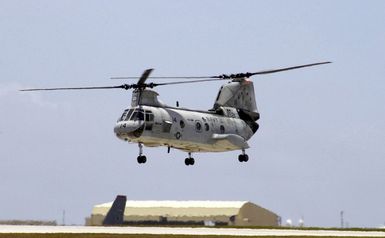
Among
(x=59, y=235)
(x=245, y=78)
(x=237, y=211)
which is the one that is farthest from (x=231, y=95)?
(x=237, y=211)

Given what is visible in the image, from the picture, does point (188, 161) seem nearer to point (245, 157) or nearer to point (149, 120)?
point (245, 157)

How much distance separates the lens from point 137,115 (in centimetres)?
7544

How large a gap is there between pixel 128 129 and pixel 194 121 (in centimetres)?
827

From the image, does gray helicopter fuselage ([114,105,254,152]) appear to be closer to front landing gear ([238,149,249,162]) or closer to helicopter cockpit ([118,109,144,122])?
helicopter cockpit ([118,109,144,122])

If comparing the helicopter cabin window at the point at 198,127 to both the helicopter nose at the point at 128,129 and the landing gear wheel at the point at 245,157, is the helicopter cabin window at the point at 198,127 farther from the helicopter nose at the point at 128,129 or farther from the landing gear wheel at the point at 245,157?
the helicopter nose at the point at 128,129

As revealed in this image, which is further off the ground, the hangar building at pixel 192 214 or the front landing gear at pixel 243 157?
the hangar building at pixel 192 214

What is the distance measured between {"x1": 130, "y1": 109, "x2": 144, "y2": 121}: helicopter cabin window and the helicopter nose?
1.15 ft

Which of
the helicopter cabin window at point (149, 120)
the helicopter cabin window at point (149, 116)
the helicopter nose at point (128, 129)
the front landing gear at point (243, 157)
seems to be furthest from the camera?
the front landing gear at point (243, 157)

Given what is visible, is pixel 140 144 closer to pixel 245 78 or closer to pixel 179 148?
pixel 179 148

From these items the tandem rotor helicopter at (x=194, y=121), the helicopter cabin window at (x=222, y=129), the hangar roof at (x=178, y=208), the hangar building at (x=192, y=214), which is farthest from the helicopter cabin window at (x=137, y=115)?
the hangar roof at (x=178, y=208)

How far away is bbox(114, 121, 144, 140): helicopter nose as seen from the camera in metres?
74.6

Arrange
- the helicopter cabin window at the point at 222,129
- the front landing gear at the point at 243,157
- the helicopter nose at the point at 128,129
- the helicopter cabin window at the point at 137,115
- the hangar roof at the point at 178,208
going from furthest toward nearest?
the hangar roof at the point at 178,208 < the front landing gear at the point at 243,157 < the helicopter cabin window at the point at 222,129 < the helicopter cabin window at the point at 137,115 < the helicopter nose at the point at 128,129

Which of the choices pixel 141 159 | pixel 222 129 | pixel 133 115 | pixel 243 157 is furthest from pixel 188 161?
pixel 133 115

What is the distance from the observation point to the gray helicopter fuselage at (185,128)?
75250 mm
